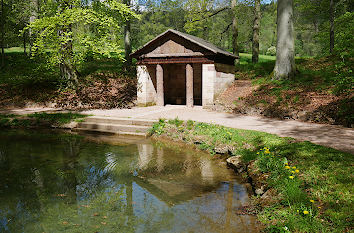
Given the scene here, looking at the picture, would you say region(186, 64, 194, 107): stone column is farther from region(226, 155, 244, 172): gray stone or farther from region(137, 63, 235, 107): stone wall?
region(226, 155, 244, 172): gray stone

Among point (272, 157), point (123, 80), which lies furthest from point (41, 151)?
point (123, 80)

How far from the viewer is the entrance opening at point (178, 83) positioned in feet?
63.1

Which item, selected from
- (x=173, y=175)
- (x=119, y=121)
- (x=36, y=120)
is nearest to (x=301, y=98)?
(x=119, y=121)

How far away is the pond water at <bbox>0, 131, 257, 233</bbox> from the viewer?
433 cm

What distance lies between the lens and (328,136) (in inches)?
323

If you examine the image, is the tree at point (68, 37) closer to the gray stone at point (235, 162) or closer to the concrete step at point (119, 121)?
the concrete step at point (119, 121)

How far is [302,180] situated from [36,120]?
1181 centimetres

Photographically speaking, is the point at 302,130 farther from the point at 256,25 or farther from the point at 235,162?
the point at 256,25

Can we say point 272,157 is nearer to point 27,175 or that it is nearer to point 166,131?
point 166,131

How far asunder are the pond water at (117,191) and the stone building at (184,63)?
7555 mm

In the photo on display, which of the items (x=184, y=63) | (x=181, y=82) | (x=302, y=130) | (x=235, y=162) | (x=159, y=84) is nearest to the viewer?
(x=235, y=162)

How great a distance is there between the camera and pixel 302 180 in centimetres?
503

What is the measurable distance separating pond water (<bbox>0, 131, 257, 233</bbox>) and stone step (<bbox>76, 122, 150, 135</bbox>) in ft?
6.38

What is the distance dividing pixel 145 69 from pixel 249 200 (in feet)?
43.0
